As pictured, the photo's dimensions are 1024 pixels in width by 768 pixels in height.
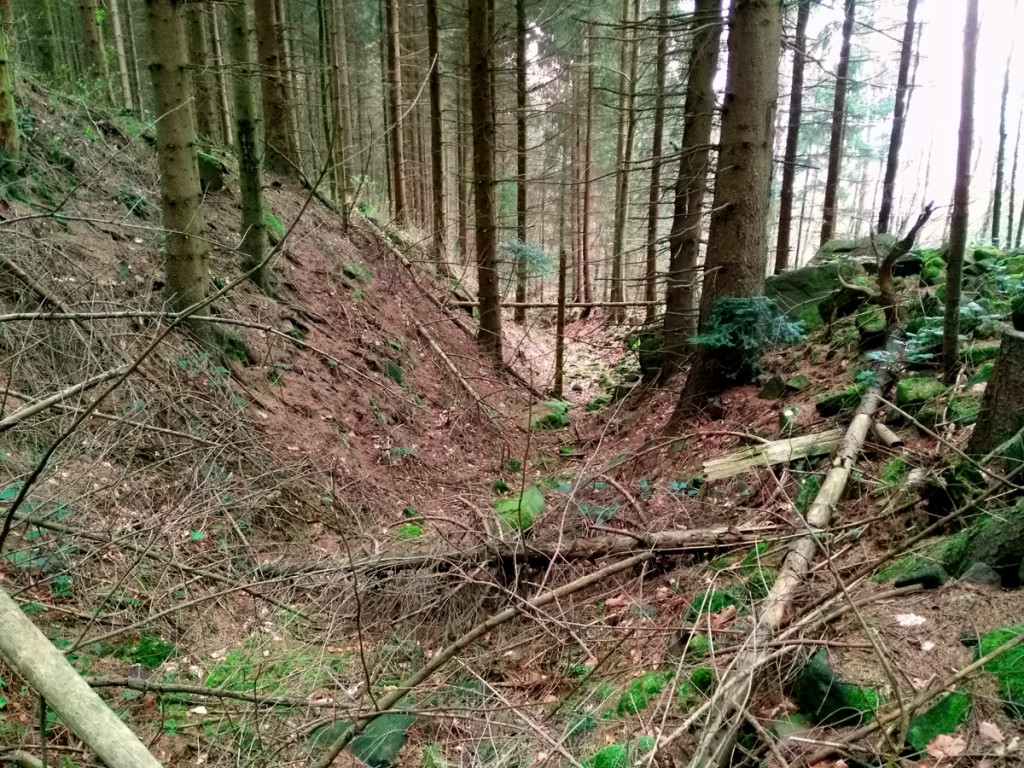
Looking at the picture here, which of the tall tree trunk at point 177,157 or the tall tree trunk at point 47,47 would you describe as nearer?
the tall tree trunk at point 177,157

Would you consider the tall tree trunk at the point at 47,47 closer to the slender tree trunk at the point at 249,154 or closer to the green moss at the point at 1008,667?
the slender tree trunk at the point at 249,154

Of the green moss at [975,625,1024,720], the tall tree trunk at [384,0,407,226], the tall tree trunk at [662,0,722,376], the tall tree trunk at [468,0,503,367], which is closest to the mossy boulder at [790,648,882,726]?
the green moss at [975,625,1024,720]

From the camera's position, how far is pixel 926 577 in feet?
9.39

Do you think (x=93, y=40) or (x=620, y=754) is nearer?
(x=620, y=754)

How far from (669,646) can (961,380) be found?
3199 millimetres

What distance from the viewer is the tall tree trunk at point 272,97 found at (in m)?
8.24

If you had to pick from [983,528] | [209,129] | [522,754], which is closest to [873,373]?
[983,528]

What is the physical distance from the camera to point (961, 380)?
180 inches

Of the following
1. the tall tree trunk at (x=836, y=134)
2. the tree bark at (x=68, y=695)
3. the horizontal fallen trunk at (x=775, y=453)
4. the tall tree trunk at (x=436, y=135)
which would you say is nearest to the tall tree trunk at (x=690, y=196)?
the horizontal fallen trunk at (x=775, y=453)

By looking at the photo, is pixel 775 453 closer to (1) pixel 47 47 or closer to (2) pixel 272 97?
(2) pixel 272 97

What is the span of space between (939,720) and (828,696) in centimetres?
39

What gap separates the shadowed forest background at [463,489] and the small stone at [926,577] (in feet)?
0.23

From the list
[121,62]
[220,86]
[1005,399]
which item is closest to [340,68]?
[220,86]

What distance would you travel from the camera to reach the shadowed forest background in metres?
2.49
